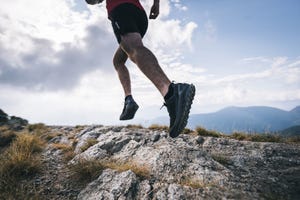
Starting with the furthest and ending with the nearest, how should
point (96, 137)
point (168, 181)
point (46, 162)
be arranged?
point (96, 137), point (46, 162), point (168, 181)

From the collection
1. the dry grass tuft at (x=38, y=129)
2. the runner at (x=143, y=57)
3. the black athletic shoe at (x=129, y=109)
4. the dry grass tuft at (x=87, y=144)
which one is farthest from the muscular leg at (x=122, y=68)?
the dry grass tuft at (x=38, y=129)

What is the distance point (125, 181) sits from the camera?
4.04 meters

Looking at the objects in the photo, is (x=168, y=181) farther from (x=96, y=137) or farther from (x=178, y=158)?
(x=96, y=137)

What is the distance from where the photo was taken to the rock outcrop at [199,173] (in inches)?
144

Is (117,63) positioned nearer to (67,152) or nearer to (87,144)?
(87,144)

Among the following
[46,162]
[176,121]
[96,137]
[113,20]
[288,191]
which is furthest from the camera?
[96,137]

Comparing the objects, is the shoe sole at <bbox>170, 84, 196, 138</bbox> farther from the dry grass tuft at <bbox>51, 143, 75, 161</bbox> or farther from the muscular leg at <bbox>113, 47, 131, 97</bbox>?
the dry grass tuft at <bbox>51, 143, 75, 161</bbox>

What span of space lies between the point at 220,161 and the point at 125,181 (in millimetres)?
1950

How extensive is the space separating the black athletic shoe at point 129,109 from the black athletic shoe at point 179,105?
97cm

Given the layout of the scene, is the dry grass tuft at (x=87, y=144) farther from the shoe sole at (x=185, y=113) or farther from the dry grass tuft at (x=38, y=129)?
the dry grass tuft at (x=38, y=129)

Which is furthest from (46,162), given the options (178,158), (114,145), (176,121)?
(176,121)

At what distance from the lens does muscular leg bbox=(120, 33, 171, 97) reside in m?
2.51

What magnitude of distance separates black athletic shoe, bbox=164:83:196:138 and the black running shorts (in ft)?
2.69

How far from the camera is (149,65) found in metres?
2.51
